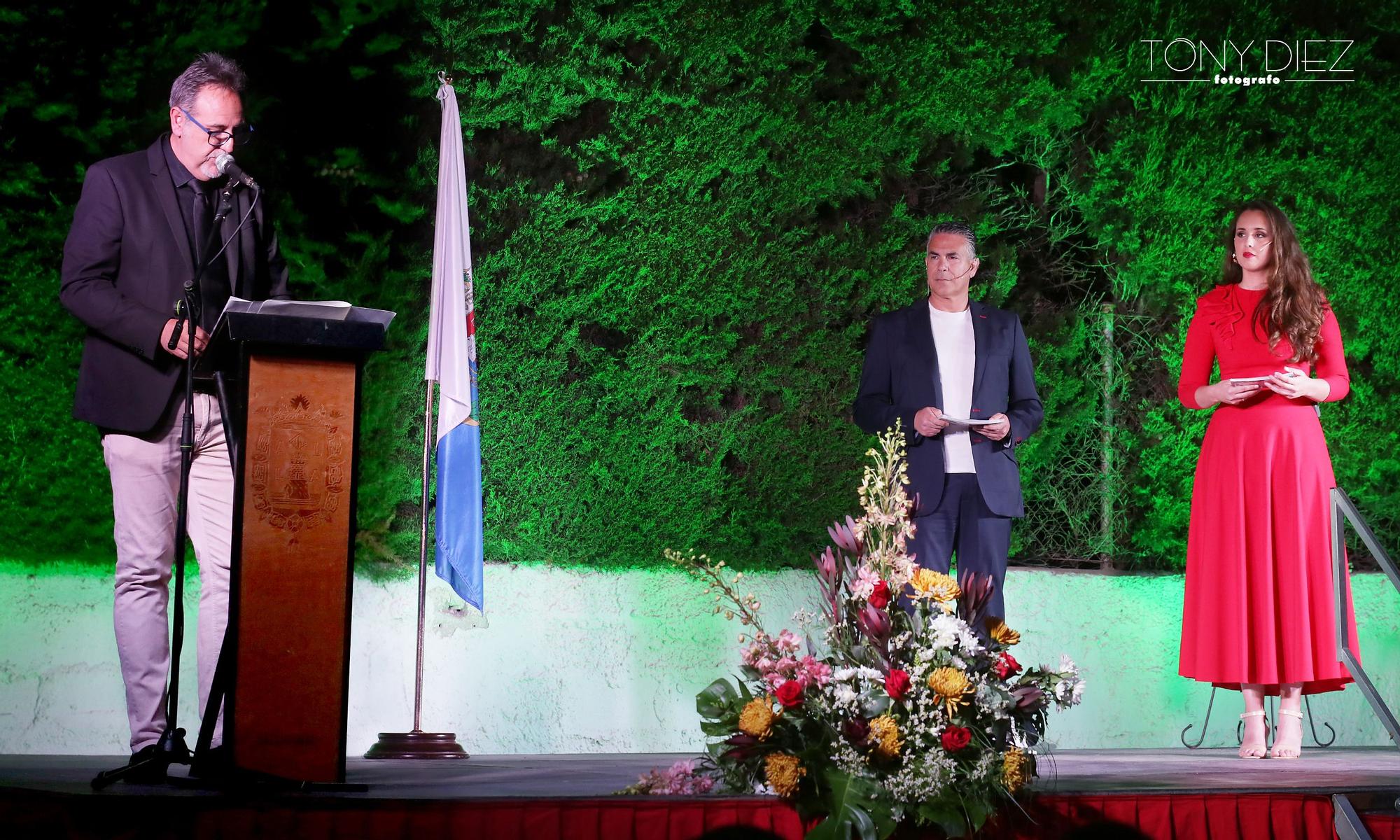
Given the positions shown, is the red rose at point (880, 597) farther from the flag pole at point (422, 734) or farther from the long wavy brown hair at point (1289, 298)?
the long wavy brown hair at point (1289, 298)

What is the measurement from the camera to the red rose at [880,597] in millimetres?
2912

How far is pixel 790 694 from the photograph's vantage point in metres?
2.87

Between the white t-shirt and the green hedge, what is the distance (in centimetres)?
76

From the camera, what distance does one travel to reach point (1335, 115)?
573 cm

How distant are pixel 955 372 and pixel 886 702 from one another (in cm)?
194

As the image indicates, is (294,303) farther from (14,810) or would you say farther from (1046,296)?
(1046,296)

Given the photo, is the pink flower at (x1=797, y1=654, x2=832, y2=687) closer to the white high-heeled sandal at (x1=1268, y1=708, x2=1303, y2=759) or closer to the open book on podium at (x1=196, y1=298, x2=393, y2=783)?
the open book on podium at (x1=196, y1=298, x2=393, y2=783)

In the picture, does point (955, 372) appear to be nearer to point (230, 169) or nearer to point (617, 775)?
point (617, 775)

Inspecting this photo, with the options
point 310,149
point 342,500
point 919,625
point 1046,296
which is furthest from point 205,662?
point 1046,296

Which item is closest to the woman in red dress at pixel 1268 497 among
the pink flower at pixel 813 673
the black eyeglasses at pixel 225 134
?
the pink flower at pixel 813 673

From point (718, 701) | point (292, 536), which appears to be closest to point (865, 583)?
point (718, 701)

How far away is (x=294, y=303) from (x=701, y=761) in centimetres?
139

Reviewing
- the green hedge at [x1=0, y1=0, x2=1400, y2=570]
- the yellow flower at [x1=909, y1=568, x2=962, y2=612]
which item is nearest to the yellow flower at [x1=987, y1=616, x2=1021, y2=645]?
the yellow flower at [x1=909, y1=568, x2=962, y2=612]

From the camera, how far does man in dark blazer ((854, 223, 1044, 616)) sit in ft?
14.6
